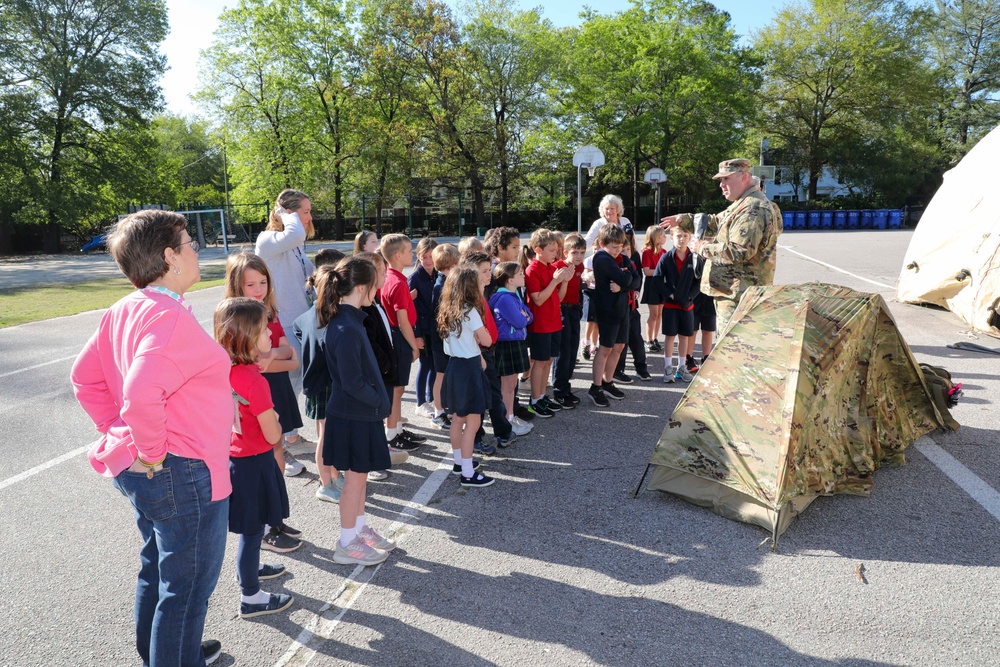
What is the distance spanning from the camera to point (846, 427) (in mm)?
4453

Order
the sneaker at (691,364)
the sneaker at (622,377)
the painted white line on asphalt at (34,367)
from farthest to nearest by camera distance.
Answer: the painted white line on asphalt at (34,367), the sneaker at (691,364), the sneaker at (622,377)

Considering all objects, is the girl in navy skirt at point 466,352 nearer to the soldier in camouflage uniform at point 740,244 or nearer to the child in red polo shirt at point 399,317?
the child in red polo shirt at point 399,317

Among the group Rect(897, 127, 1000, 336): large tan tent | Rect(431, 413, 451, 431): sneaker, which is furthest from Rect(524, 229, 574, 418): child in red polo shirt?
Rect(897, 127, 1000, 336): large tan tent

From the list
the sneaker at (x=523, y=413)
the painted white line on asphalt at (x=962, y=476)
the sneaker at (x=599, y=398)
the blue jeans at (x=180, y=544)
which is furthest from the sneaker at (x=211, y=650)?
the painted white line on asphalt at (x=962, y=476)

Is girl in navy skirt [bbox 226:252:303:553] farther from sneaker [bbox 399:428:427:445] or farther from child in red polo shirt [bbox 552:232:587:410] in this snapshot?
child in red polo shirt [bbox 552:232:587:410]

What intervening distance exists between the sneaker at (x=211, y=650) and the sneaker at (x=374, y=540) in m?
1.02

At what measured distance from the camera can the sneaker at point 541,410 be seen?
252 inches

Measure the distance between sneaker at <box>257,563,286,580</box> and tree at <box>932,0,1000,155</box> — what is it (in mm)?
49709

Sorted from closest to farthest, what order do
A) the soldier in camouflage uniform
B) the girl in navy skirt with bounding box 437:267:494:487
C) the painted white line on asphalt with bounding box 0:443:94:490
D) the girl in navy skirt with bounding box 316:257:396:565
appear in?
the girl in navy skirt with bounding box 316:257:396:565 < the girl in navy skirt with bounding box 437:267:494:487 < the painted white line on asphalt with bounding box 0:443:94:490 < the soldier in camouflage uniform

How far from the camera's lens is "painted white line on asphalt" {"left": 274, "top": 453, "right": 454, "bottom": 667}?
A: 9.98 ft

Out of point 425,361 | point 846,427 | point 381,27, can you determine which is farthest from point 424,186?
point 846,427

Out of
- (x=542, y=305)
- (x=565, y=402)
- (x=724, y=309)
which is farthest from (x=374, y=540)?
(x=724, y=309)

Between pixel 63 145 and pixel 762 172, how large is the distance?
33995mm

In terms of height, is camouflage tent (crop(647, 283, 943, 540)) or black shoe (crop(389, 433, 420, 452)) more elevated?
camouflage tent (crop(647, 283, 943, 540))
